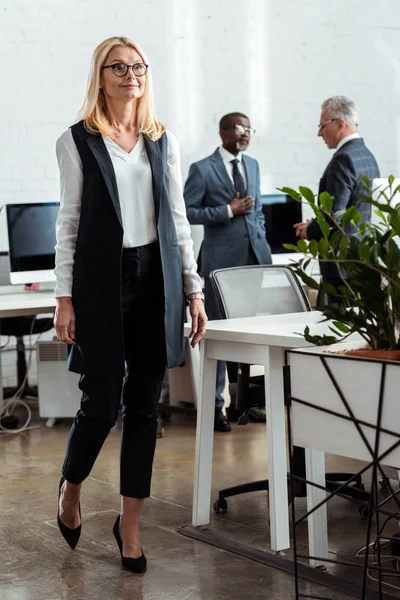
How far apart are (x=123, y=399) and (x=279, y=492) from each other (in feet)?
1.62

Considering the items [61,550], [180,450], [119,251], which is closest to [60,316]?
[119,251]

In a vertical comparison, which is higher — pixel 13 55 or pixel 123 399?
pixel 13 55

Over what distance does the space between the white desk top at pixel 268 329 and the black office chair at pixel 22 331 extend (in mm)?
2582

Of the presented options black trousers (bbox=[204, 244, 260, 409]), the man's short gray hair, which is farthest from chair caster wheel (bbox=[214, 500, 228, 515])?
the man's short gray hair

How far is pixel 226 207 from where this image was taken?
4.83 meters

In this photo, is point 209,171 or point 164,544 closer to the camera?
point 164,544

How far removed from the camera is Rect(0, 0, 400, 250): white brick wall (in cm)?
584

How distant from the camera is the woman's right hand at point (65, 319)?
8.34 feet

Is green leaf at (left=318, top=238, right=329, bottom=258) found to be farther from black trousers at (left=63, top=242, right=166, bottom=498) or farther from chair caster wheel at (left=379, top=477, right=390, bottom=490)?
black trousers at (left=63, top=242, right=166, bottom=498)

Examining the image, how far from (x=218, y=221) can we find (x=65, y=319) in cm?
238

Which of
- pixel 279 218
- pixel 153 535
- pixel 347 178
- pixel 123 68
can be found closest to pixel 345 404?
pixel 123 68

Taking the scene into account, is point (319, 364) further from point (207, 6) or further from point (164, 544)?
point (207, 6)

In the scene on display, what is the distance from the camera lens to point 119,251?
98.4 inches

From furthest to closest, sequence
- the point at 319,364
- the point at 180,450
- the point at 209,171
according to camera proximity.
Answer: the point at 209,171 → the point at 180,450 → the point at 319,364
